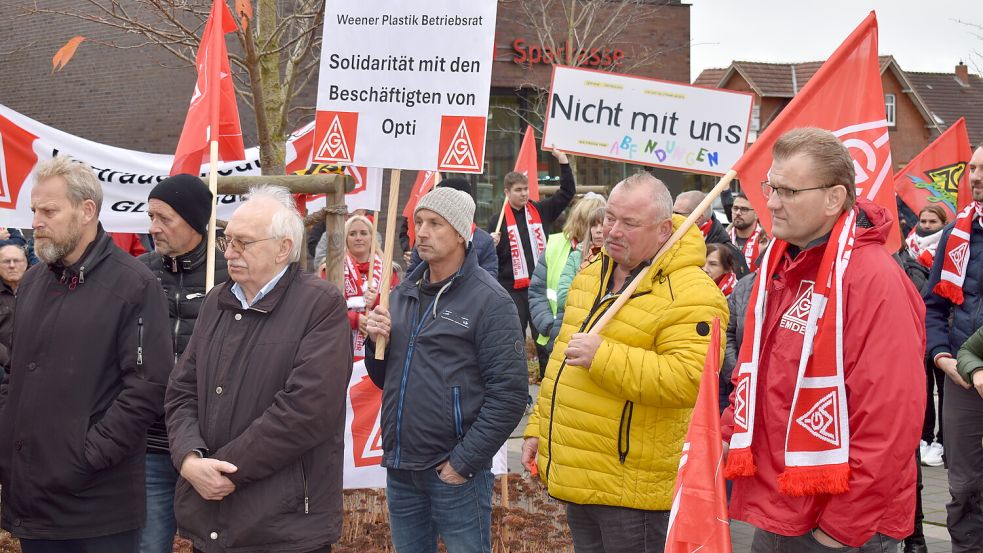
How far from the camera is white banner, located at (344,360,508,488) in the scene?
20.5ft

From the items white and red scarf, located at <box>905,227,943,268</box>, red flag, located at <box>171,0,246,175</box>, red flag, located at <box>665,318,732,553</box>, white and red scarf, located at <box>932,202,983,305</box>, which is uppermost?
red flag, located at <box>171,0,246,175</box>

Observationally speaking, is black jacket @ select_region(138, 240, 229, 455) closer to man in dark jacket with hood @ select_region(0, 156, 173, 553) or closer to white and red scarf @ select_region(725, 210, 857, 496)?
man in dark jacket with hood @ select_region(0, 156, 173, 553)

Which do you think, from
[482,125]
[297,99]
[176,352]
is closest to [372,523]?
[176,352]

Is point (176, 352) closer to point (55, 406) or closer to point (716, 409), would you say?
point (55, 406)

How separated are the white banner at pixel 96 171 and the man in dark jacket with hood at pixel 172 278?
257 cm

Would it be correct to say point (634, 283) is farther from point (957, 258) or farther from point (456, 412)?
point (957, 258)

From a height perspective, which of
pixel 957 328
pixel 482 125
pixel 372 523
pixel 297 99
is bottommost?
pixel 372 523

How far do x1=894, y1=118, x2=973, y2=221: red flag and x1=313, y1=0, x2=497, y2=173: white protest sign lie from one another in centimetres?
652

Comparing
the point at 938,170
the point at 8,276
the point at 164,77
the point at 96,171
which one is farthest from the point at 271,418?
the point at 164,77

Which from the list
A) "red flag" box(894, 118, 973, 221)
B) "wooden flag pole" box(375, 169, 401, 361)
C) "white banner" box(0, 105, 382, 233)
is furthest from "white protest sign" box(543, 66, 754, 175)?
"red flag" box(894, 118, 973, 221)

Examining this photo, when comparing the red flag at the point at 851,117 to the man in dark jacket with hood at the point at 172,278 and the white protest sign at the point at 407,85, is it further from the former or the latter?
the man in dark jacket with hood at the point at 172,278

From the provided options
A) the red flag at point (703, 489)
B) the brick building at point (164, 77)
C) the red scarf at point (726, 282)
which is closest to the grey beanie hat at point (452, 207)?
the red flag at point (703, 489)

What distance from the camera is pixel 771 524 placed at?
3.28m

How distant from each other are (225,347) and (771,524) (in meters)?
1.96
